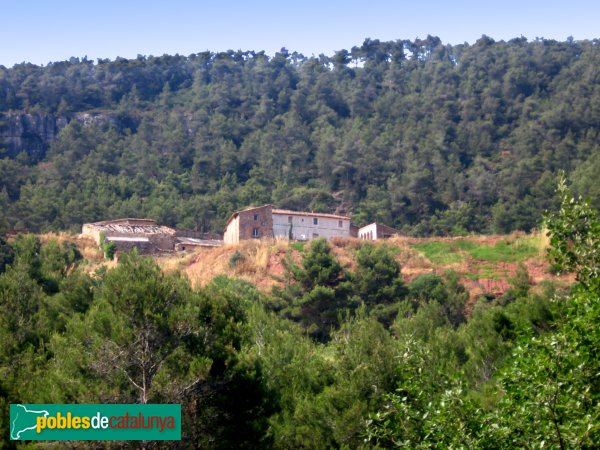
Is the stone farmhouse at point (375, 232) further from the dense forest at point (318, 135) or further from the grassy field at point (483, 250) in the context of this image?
the dense forest at point (318, 135)

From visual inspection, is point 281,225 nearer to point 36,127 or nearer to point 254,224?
point 254,224

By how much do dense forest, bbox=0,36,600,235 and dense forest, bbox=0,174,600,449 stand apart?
3267 cm

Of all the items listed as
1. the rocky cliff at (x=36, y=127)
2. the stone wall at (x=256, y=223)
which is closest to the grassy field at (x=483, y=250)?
the stone wall at (x=256, y=223)

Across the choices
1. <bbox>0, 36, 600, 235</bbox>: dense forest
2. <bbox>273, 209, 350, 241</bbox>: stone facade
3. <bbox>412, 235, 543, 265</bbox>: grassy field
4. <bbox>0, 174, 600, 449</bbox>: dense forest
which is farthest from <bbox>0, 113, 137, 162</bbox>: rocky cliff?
<bbox>0, 174, 600, 449</bbox>: dense forest

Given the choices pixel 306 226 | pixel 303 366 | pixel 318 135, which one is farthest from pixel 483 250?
pixel 318 135

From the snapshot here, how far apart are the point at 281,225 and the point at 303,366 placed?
27513mm

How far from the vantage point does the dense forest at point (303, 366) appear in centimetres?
1000

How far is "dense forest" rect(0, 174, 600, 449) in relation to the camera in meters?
10.0

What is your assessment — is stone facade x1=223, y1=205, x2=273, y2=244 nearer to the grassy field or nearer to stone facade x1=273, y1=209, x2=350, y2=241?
stone facade x1=273, y1=209, x2=350, y2=241

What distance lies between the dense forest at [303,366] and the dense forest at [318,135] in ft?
107

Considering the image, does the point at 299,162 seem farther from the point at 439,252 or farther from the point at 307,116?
the point at 439,252

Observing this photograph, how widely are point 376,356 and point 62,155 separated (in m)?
63.8

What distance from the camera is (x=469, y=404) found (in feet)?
33.0

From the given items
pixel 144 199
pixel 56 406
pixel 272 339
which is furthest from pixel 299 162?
pixel 56 406
